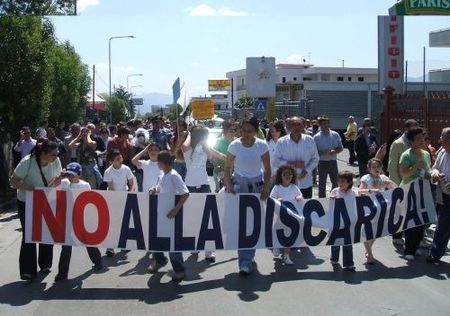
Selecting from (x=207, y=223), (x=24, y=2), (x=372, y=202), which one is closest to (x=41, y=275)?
(x=207, y=223)

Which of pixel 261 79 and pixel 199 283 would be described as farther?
pixel 261 79

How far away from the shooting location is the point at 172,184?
7500 mm

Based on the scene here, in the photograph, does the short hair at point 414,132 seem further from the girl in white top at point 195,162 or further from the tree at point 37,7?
the tree at point 37,7

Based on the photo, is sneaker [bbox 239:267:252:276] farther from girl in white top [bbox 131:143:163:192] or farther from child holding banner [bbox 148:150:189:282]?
girl in white top [bbox 131:143:163:192]

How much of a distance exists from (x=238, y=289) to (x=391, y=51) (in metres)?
13.7

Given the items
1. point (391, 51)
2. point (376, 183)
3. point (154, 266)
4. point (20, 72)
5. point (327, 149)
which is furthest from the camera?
point (391, 51)

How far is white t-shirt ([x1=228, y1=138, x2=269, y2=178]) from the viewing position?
7.77 metres

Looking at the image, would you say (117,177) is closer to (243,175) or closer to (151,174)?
(151,174)

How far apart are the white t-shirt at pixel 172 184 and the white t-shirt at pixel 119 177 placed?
1.40 metres

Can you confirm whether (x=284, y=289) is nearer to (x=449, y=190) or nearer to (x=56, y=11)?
(x=449, y=190)

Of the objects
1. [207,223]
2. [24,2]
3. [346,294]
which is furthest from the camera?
[24,2]

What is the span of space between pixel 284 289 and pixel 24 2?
19302 millimetres

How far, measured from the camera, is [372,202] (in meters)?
8.21

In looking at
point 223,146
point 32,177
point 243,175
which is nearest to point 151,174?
point 243,175
